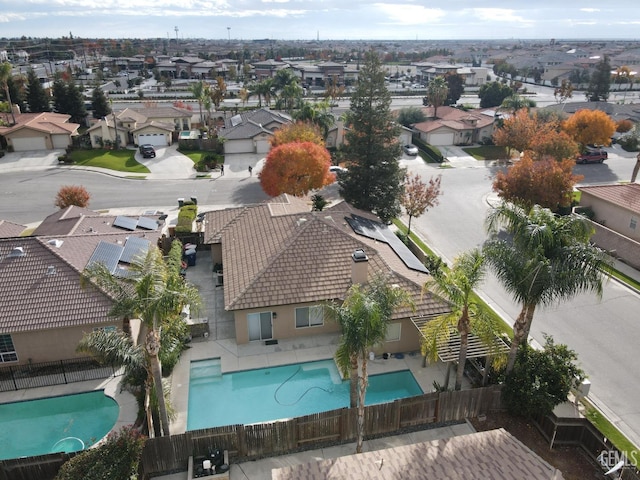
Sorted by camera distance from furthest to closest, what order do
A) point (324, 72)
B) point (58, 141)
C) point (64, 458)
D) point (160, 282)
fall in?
point (324, 72) < point (58, 141) < point (64, 458) < point (160, 282)

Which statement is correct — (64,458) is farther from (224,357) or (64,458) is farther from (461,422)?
(461,422)

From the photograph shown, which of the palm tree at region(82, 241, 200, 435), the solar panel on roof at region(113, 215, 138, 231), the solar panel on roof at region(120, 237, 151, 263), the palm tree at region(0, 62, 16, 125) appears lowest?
the solar panel on roof at region(113, 215, 138, 231)

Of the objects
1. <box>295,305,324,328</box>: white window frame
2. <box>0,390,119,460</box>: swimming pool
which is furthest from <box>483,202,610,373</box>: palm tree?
<box>0,390,119,460</box>: swimming pool

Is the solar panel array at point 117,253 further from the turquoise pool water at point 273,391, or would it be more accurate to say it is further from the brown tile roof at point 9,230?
the brown tile roof at point 9,230

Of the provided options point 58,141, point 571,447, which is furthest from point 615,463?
point 58,141

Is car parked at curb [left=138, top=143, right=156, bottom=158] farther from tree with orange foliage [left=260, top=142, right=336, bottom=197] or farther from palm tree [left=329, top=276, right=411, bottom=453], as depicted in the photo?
palm tree [left=329, top=276, right=411, bottom=453]

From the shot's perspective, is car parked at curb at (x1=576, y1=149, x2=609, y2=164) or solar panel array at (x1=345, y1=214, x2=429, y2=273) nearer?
solar panel array at (x1=345, y1=214, x2=429, y2=273)

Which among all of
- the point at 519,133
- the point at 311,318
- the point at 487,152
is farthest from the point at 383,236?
the point at 487,152
